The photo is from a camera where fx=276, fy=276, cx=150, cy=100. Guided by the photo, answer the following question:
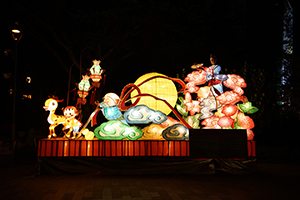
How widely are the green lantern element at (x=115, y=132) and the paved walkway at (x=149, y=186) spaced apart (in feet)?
4.01

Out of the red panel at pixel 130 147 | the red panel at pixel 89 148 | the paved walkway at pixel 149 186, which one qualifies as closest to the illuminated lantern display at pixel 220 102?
the paved walkway at pixel 149 186

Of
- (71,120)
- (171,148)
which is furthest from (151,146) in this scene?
(71,120)

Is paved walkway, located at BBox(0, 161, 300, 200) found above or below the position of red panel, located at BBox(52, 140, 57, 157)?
below

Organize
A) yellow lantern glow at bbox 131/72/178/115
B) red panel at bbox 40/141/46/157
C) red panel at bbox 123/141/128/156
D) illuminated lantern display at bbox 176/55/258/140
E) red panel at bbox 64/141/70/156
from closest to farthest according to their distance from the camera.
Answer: red panel at bbox 40/141/46/157
red panel at bbox 64/141/70/156
red panel at bbox 123/141/128/156
illuminated lantern display at bbox 176/55/258/140
yellow lantern glow at bbox 131/72/178/115

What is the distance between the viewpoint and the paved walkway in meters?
6.16

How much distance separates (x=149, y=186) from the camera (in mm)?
7074

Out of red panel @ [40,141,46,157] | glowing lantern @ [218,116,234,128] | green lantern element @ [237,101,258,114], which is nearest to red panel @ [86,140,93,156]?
red panel @ [40,141,46,157]

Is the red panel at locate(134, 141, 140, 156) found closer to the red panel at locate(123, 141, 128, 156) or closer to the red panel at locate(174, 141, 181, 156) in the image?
the red panel at locate(123, 141, 128, 156)

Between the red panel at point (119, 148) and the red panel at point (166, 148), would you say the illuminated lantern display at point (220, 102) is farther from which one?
the red panel at point (119, 148)

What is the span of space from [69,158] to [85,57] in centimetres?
891

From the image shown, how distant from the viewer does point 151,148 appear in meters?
8.84

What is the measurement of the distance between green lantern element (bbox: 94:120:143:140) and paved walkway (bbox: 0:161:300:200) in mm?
1223

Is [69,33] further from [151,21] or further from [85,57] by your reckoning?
[151,21]

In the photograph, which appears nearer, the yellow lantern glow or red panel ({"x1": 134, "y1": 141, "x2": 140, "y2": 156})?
red panel ({"x1": 134, "y1": 141, "x2": 140, "y2": 156})
